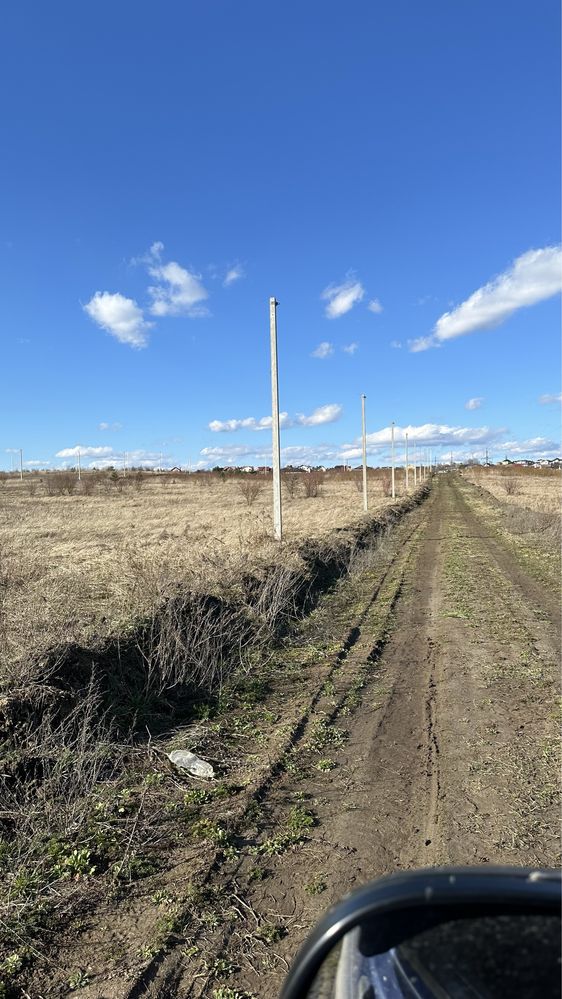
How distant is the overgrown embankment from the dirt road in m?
0.43

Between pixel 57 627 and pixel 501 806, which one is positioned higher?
pixel 57 627

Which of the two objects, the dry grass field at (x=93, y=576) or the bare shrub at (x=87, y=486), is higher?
the bare shrub at (x=87, y=486)

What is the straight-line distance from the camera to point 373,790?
4559 millimetres

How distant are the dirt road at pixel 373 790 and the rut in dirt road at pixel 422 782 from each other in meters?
0.01

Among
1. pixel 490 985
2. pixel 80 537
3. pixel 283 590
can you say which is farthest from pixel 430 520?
pixel 490 985

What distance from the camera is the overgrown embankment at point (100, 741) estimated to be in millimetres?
3510

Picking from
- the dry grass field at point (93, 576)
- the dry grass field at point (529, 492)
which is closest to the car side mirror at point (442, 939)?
the dry grass field at point (93, 576)

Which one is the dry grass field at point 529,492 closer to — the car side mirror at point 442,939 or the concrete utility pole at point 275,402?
the concrete utility pole at point 275,402

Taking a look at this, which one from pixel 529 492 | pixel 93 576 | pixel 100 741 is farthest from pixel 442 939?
pixel 529 492

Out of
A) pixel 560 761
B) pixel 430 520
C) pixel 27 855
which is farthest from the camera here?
pixel 430 520

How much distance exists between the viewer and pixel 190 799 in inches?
174

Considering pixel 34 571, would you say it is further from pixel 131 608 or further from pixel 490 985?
pixel 490 985

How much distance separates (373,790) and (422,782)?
39cm

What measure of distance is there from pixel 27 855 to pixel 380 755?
278 cm
